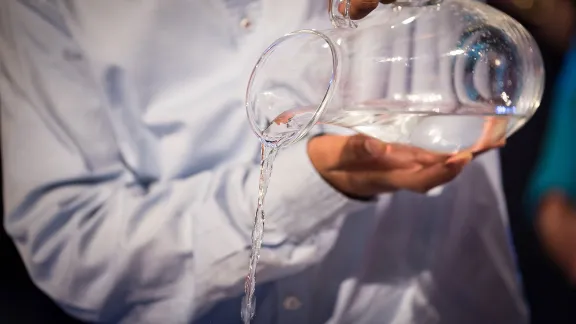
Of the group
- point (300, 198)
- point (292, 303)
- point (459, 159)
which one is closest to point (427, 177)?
point (459, 159)

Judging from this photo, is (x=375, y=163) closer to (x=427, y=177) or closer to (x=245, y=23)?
(x=427, y=177)

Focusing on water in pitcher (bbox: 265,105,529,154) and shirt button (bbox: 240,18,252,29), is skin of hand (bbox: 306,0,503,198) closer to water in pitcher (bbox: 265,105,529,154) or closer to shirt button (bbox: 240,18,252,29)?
water in pitcher (bbox: 265,105,529,154)

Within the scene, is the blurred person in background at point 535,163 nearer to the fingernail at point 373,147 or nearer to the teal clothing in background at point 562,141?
the teal clothing in background at point 562,141

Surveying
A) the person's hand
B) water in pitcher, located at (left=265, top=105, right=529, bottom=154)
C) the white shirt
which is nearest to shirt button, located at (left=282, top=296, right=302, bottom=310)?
the white shirt

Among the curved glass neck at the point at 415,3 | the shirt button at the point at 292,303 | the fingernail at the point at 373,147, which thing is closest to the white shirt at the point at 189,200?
the shirt button at the point at 292,303

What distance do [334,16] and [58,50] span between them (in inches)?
13.9

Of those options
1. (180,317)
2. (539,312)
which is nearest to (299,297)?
(180,317)

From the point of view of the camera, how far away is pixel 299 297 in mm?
679

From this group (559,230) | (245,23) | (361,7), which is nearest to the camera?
(361,7)

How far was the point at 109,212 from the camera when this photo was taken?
2.05ft

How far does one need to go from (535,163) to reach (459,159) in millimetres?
177

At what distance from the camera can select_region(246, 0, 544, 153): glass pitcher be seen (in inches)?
18.0

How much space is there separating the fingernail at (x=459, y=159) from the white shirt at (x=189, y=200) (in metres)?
0.16

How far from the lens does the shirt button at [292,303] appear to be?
68 centimetres
